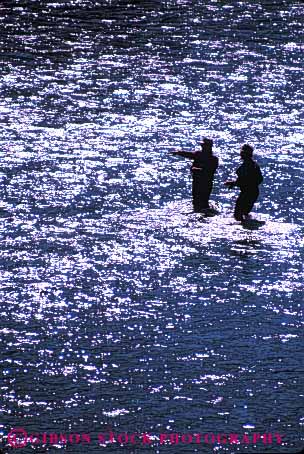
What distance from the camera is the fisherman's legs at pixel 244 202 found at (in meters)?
38.7

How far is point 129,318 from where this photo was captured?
30406 mm

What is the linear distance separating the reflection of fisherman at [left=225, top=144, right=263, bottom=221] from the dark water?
22.4 inches

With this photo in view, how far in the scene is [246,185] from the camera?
38625 millimetres

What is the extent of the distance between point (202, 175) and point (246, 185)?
168 cm

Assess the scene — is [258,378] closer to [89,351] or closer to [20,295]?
[89,351]

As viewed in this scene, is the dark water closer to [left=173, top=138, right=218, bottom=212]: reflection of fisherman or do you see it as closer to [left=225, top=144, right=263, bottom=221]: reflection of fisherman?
[left=225, top=144, right=263, bottom=221]: reflection of fisherman

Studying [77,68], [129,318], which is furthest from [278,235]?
[77,68]

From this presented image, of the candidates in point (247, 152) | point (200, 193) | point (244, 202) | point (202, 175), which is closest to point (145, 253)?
point (244, 202)

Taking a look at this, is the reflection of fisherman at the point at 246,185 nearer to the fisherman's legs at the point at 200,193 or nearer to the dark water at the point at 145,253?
the dark water at the point at 145,253

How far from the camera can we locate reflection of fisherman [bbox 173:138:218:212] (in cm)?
3959

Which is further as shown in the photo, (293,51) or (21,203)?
(293,51)

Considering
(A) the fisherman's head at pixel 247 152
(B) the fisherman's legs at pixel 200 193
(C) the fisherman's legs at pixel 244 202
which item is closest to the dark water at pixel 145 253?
(C) the fisherman's legs at pixel 244 202

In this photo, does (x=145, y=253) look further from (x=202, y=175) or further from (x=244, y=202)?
(x=202, y=175)

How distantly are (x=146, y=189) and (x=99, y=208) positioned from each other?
288 cm
